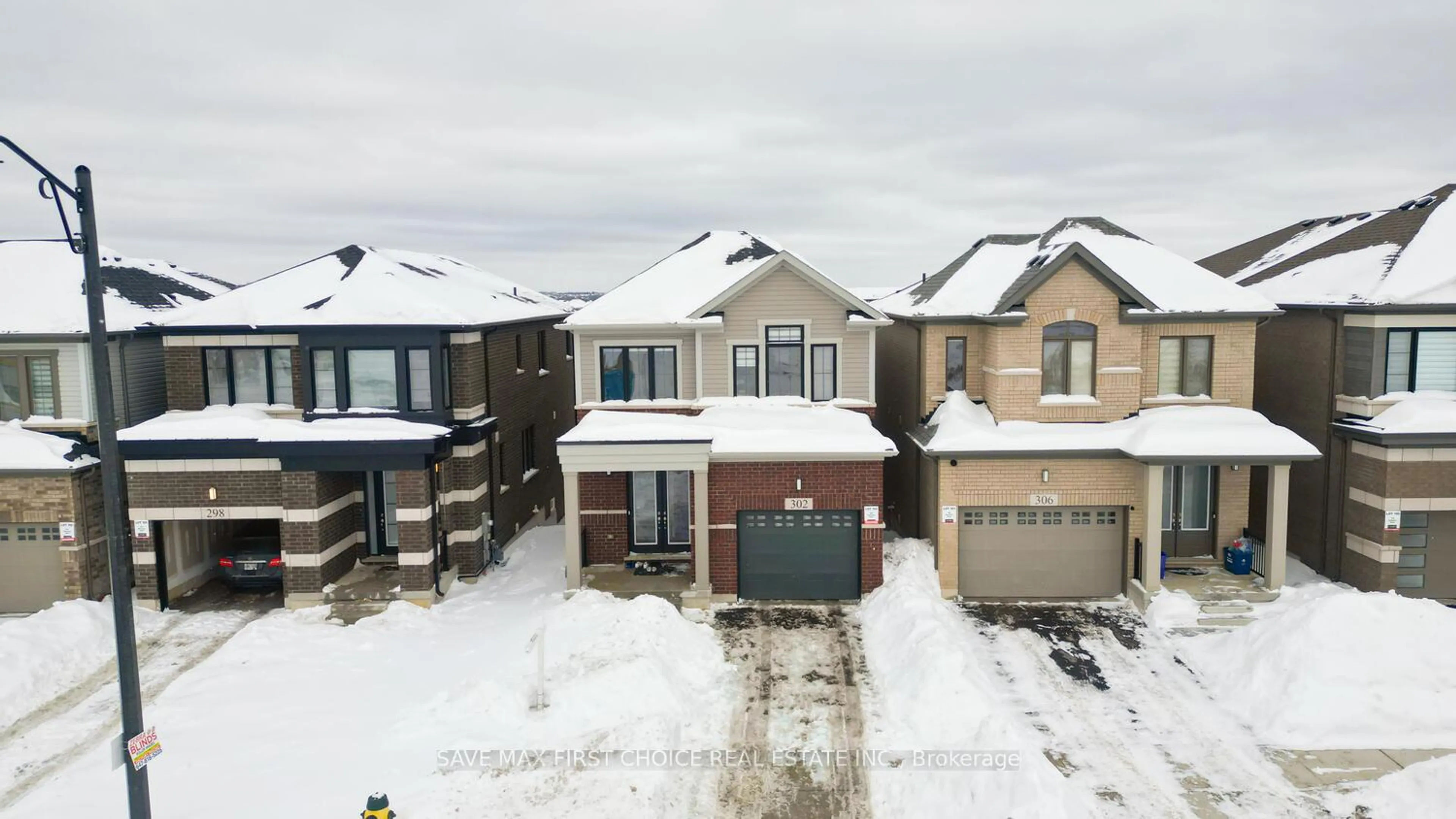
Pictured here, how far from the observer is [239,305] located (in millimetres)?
21500

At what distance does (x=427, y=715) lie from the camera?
1393cm

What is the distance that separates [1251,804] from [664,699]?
864 cm

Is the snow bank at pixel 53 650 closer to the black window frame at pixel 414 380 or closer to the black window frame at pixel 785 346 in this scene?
the black window frame at pixel 414 380

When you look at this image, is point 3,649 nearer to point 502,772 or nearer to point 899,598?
point 502,772

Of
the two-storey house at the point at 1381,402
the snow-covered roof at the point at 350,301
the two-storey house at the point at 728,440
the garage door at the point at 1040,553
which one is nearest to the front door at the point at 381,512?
the snow-covered roof at the point at 350,301

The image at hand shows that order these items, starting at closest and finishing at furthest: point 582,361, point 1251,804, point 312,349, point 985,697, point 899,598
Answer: point 1251,804 → point 985,697 → point 899,598 → point 312,349 → point 582,361

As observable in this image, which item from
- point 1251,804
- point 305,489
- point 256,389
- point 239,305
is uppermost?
point 239,305

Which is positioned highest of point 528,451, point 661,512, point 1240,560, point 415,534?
point 528,451

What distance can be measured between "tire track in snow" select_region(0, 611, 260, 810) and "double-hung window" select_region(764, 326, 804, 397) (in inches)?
530

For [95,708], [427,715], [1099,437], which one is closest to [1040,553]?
[1099,437]

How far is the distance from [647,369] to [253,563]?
413 inches

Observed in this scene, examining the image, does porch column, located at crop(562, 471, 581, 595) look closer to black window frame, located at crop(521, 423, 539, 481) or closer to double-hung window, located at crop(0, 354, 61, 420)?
black window frame, located at crop(521, 423, 539, 481)

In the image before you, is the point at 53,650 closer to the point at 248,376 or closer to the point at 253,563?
the point at 253,563

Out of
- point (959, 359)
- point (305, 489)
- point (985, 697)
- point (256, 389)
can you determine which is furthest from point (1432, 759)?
point (256, 389)
